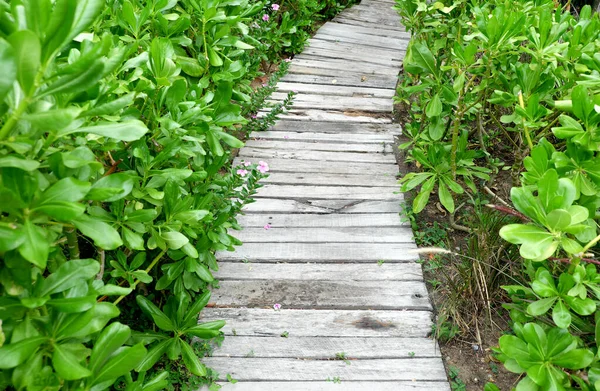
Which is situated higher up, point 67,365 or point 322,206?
point 67,365

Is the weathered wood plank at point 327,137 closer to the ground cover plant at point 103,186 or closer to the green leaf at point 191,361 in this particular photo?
the ground cover plant at point 103,186

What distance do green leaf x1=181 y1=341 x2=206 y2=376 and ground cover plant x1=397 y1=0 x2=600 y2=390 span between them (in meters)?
1.06

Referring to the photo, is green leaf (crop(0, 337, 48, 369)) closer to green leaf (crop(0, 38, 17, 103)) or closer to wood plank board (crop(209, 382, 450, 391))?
green leaf (crop(0, 38, 17, 103))

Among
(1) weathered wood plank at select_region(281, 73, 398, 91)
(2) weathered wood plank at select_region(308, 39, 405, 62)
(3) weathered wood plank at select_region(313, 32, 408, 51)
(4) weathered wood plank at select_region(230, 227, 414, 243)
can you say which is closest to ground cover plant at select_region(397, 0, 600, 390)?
(4) weathered wood plank at select_region(230, 227, 414, 243)

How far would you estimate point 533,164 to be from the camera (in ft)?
6.11

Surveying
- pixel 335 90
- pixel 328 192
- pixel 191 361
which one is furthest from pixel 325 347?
pixel 335 90

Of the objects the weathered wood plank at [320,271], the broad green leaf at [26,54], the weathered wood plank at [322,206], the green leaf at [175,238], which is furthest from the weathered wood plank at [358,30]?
the broad green leaf at [26,54]

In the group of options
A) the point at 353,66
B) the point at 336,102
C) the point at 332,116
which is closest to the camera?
the point at 332,116

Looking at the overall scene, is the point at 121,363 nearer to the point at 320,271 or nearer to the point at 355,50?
the point at 320,271

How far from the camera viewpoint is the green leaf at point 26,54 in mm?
925

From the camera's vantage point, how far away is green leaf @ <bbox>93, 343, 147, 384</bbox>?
1.37 m

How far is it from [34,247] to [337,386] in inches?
56.3

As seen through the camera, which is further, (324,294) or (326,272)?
(326,272)

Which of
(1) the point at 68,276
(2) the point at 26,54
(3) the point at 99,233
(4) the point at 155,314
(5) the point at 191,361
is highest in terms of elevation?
(2) the point at 26,54
